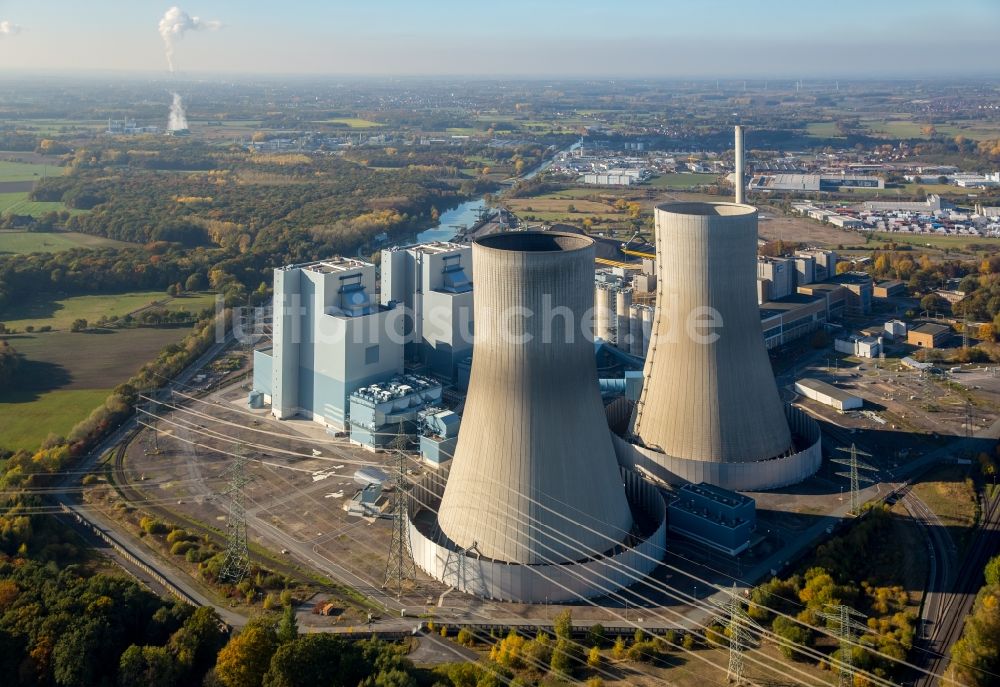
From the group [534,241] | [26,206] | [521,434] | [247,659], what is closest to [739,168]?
[534,241]

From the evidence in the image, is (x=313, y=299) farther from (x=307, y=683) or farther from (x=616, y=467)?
(x=307, y=683)

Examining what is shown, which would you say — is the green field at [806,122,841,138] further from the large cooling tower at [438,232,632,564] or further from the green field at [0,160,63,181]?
the large cooling tower at [438,232,632,564]

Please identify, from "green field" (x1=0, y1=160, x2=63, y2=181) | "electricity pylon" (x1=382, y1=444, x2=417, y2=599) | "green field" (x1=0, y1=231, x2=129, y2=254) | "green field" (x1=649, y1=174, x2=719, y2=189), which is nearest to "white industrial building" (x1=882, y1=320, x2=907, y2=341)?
"electricity pylon" (x1=382, y1=444, x2=417, y2=599)

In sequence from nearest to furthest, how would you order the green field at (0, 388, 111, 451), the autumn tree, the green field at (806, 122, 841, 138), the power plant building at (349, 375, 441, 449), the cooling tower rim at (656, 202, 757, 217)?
the autumn tree
the cooling tower rim at (656, 202, 757, 217)
the power plant building at (349, 375, 441, 449)
the green field at (0, 388, 111, 451)
the green field at (806, 122, 841, 138)

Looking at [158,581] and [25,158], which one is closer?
[158,581]

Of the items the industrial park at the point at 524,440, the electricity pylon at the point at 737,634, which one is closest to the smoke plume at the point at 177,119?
the industrial park at the point at 524,440

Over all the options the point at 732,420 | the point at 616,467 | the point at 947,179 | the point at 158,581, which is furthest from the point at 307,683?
the point at 947,179

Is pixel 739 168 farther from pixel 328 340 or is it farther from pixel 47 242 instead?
pixel 47 242
